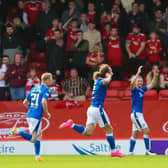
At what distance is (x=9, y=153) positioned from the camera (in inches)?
765

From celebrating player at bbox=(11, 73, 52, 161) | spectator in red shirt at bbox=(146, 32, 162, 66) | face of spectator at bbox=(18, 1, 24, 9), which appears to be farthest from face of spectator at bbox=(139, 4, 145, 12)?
celebrating player at bbox=(11, 73, 52, 161)

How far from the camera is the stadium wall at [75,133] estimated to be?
18.8 metres

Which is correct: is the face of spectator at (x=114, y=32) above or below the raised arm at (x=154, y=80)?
above

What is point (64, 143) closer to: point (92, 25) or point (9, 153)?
point (9, 153)

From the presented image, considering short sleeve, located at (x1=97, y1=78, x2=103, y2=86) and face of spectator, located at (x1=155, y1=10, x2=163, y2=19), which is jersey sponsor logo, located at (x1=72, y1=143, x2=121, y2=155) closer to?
short sleeve, located at (x1=97, y1=78, x2=103, y2=86)

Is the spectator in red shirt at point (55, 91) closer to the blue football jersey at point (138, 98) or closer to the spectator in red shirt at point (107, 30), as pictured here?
the spectator in red shirt at point (107, 30)

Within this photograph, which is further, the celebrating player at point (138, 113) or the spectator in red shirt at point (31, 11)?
the spectator in red shirt at point (31, 11)

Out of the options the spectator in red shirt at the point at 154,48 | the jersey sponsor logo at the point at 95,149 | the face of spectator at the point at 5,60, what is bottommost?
the jersey sponsor logo at the point at 95,149

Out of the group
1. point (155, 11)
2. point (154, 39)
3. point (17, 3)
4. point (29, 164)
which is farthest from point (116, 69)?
point (29, 164)

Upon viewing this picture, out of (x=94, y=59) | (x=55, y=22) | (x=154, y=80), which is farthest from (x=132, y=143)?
→ (x=55, y=22)

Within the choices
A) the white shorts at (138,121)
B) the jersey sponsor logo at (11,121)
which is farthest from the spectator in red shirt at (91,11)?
the white shorts at (138,121)

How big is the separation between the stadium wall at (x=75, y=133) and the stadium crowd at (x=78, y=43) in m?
0.75

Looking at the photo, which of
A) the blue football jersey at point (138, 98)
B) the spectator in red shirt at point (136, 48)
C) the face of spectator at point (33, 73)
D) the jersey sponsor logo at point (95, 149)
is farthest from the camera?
the spectator in red shirt at point (136, 48)

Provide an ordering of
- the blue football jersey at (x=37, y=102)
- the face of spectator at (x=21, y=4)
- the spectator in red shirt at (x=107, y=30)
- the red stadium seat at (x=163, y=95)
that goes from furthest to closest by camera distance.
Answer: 1. the face of spectator at (x=21, y=4)
2. the spectator in red shirt at (x=107, y=30)
3. the red stadium seat at (x=163, y=95)
4. the blue football jersey at (x=37, y=102)
